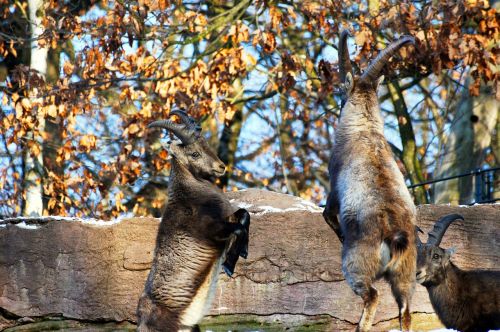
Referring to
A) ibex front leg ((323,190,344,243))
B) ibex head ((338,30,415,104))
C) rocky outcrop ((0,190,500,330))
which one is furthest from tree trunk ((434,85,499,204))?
ibex front leg ((323,190,344,243))

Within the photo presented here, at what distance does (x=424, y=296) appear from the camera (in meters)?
10.0

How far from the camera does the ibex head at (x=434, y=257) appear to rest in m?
9.38

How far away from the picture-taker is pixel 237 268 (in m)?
10.0

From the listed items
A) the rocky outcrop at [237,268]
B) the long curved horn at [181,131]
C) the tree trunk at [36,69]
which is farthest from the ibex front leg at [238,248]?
the tree trunk at [36,69]

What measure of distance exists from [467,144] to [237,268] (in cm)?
862

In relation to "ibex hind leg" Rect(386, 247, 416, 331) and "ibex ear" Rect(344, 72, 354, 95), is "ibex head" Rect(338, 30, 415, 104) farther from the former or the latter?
"ibex hind leg" Rect(386, 247, 416, 331)

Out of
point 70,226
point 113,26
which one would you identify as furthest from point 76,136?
point 70,226

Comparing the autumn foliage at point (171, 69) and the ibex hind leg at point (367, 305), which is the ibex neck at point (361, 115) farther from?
the autumn foliage at point (171, 69)

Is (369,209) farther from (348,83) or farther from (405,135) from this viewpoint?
(405,135)

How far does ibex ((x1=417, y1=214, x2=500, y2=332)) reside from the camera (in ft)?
30.4

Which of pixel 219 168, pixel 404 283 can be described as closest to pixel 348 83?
pixel 219 168

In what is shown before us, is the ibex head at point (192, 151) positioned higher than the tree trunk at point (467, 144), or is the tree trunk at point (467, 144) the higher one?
the tree trunk at point (467, 144)

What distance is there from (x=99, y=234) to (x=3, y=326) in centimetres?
145

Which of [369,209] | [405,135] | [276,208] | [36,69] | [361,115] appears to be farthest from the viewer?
[405,135]
